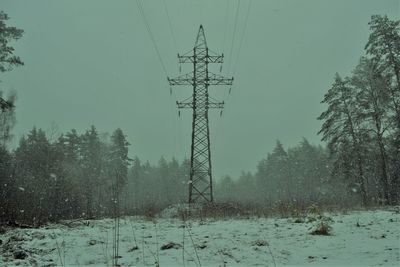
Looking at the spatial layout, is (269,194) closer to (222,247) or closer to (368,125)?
Answer: (368,125)

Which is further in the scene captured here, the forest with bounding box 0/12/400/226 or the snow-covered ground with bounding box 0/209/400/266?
the forest with bounding box 0/12/400/226

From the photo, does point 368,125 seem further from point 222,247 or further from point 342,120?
point 222,247

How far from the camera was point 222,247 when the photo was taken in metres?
5.30

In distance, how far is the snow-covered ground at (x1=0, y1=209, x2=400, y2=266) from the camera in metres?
4.58

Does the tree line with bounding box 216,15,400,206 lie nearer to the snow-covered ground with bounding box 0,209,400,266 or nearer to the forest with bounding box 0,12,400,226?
the forest with bounding box 0,12,400,226

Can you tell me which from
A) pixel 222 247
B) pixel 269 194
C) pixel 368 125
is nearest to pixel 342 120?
pixel 368 125

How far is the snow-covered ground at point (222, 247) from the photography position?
4.58 meters

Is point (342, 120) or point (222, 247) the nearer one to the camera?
point (222, 247)

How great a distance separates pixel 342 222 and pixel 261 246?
9.78 ft

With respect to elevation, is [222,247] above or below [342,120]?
below

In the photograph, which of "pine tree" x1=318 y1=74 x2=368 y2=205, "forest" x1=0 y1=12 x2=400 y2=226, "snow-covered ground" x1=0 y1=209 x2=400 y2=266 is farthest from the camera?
"pine tree" x1=318 y1=74 x2=368 y2=205

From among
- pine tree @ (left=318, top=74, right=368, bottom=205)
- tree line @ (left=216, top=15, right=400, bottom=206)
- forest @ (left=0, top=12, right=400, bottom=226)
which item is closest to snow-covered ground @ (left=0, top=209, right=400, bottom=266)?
forest @ (left=0, top=12, right=400, bottom=226)

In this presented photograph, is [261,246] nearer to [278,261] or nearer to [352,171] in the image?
[278,261]

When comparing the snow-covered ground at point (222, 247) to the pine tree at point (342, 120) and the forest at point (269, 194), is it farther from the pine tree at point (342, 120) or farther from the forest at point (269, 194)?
the pine tree at point (342, 120)
